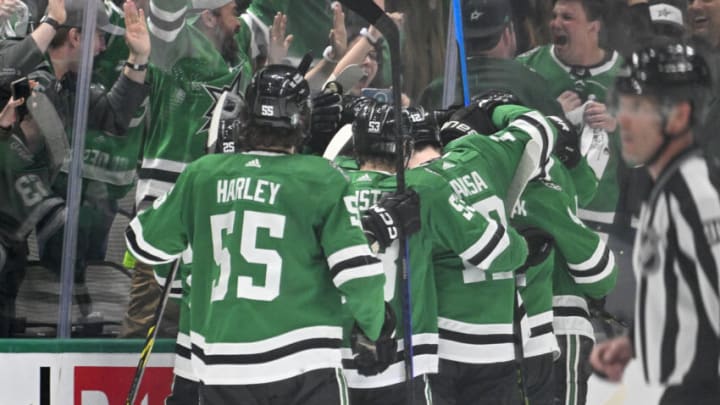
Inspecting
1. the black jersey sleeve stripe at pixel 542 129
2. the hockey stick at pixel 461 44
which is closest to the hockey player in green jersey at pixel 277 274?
the black jersey sleeve stripe at pixel 542 129

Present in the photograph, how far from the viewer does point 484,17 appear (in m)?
5.70

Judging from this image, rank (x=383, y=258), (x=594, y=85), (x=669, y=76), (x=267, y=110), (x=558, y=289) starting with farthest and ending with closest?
(x=558, y=289) → (x=383, y=258) → (x=594, y=85) → (x=267, y=110) → (x=669, y=76)

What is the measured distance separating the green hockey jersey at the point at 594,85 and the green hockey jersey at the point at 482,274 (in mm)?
162

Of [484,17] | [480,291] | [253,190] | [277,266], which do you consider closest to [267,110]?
[253,190]

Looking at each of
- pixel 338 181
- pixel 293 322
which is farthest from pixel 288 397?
pixel 338 181

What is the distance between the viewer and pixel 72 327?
5.82 m

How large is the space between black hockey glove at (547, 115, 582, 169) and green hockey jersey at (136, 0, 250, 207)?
1.20 meters

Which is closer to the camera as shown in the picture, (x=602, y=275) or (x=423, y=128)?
(x=602, y=275)

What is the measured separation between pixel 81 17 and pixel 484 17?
138 centimetres

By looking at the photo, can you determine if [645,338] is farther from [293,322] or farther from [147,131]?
[147,131]

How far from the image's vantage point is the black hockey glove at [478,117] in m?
5.61

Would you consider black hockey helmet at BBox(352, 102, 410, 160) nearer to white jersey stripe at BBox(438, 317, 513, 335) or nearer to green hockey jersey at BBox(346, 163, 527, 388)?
green hockey jersey at BBox(346, 163, 527, 388)

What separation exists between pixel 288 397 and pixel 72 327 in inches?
60.3

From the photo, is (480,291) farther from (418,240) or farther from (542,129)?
(542,129)
